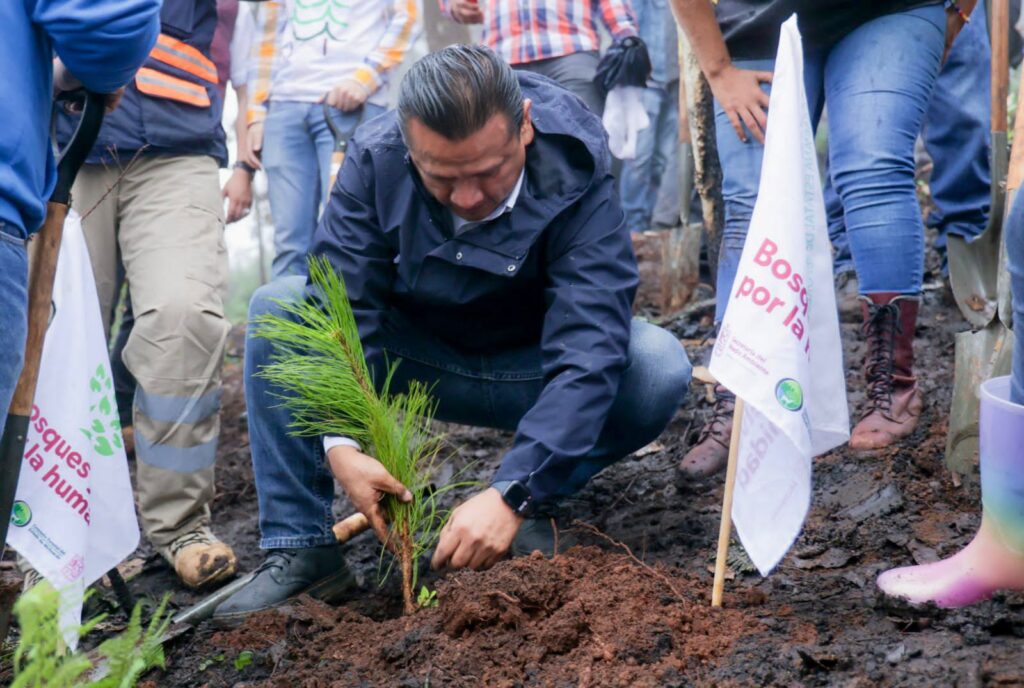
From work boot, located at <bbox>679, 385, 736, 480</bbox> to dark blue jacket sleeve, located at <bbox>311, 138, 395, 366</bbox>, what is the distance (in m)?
1.02

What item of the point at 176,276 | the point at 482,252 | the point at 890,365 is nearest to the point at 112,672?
the point at 482,252

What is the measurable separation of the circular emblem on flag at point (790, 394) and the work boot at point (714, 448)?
1.01 m

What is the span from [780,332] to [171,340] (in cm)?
183

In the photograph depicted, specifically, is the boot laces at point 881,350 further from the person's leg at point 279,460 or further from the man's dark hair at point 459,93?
the person's leg at point 279,460

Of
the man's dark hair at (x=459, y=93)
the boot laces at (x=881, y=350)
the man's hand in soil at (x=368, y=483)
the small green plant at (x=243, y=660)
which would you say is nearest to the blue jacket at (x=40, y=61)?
the man's dark hair at (x=459, y=93)

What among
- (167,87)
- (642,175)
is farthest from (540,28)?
(167,87)

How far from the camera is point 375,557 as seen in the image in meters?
3.15

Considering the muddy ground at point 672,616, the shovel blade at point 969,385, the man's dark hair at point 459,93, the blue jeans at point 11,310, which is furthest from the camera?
the shovel blade at point 969,385

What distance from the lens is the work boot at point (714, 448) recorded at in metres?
3.02

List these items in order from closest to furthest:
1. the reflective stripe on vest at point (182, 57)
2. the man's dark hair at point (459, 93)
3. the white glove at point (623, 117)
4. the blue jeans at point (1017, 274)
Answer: the blue jeans at point (1017, 274) < the man's dark hair at point (459, 93) < the reflective stripe on vest at point (182, 57) < the white glove at point (623, 117)

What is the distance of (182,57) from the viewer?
338cm

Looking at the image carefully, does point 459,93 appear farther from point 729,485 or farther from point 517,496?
point 729,485

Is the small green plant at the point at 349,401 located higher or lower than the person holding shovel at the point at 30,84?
lower

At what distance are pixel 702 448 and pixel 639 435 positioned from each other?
1.12 ft
